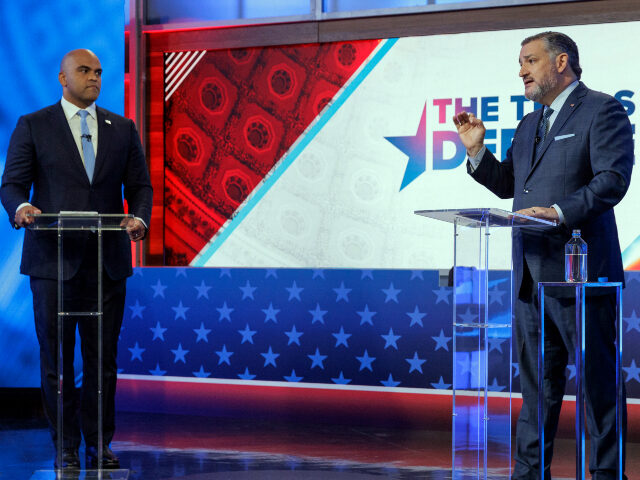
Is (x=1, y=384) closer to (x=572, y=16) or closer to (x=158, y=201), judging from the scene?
(x=158, y=201)

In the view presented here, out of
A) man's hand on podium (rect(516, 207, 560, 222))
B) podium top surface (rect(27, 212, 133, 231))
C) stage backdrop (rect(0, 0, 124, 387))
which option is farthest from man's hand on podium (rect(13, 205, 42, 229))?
stage backdrop (rect(0, 0, 124, 387))

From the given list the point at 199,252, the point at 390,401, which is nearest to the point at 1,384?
the point at 199,252

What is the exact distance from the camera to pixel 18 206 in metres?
3.59

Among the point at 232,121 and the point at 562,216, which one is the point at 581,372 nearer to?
the point at 562,216

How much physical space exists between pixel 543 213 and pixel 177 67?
3939 millimetres

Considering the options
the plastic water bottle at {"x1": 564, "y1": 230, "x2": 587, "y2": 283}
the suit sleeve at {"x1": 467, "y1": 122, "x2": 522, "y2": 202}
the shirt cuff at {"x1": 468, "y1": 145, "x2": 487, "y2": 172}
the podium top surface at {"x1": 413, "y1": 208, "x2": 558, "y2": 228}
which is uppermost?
the shirt cuff at {"x1": 468, "y1": 145, "x2": 487, "y2": 172}

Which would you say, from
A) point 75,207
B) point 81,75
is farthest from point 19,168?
point 81,75

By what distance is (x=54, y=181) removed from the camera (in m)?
3.76

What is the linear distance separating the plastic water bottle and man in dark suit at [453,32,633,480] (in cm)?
10

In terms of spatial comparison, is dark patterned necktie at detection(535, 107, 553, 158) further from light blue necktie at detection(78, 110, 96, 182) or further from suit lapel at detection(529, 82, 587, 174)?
light blue necktie at detection(78, 110, 96, 182)

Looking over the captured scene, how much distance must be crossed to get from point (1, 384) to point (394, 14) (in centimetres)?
349

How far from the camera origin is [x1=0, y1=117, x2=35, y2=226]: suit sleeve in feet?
12.1

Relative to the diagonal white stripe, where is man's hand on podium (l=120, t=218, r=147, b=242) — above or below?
below

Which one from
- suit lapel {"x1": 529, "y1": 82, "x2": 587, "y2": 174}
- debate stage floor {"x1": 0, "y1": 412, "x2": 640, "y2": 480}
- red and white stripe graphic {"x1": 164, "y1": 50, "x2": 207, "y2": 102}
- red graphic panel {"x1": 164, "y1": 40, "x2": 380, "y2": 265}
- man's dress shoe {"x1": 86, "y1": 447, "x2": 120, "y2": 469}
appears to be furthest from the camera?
red and white stripe graphic {"x1": 164, "y1": 50, "x2": 207, "y2": 102}
